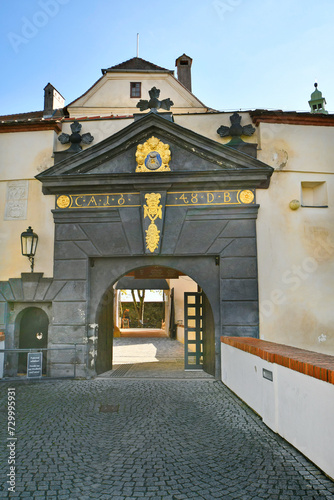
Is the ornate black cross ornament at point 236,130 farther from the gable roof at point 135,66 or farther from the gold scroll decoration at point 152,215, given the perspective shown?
the gable roof at point 135,66

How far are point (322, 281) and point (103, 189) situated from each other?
5955 mm

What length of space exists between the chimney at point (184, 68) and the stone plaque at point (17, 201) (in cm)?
1407

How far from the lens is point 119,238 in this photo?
31.4 ft

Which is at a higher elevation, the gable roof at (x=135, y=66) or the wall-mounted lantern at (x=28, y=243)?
the gable roof at (x=135, y=66)

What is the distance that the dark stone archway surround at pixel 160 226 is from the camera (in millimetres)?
9312

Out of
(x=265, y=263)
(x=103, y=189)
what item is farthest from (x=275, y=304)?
(x=103, y=189)

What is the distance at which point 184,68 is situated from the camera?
70.2 feet

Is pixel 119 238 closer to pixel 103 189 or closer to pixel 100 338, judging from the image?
pixel 103 189

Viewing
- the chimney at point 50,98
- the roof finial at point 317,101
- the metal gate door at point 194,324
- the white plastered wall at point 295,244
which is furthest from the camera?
the roof finial at point 317,101

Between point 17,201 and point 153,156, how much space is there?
153 inches

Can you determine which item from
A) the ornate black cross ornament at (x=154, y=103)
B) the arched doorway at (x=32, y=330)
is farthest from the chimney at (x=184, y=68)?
the arched doorway at (x=32, y=330)

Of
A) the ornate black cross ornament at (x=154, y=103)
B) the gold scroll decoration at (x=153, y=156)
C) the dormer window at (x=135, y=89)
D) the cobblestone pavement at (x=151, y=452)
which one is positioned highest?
the dormer window at (x=135, y=89)

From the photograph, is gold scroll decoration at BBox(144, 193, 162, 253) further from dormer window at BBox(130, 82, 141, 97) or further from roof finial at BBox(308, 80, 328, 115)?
roof finial at BBox(308, 80, 328, 115)

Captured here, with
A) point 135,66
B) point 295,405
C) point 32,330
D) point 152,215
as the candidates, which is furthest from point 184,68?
point 295,405
